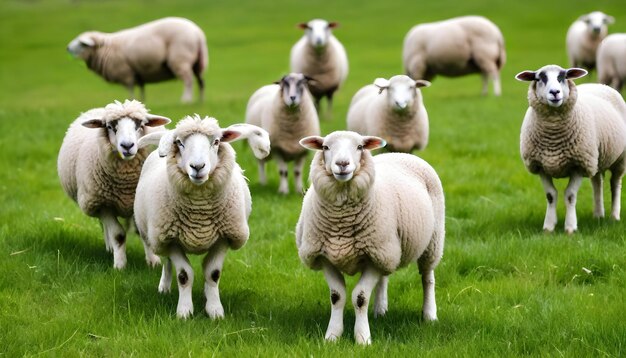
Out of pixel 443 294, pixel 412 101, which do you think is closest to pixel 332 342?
pixel 443 294

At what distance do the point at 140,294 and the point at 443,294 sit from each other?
214 cm

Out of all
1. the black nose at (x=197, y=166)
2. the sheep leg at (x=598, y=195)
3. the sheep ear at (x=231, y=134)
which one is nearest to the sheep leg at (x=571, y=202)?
the sheep leg at (x=598, y=195)

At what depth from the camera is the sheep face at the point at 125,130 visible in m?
6.09

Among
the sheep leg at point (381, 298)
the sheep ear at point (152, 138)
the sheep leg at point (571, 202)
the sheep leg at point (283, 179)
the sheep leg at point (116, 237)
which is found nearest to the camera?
the sheep leg at point (381, 298)

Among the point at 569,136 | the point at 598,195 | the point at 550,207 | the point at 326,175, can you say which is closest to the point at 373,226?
the point at 326,175

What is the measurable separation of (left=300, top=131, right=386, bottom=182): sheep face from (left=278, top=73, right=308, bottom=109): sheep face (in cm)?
428

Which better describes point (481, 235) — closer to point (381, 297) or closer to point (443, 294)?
point (443, 294)

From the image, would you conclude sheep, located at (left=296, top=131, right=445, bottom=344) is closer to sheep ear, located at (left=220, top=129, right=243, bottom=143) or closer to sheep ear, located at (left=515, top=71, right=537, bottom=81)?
sheep ear, located at (left=220, top=129, right=243, bottom=143)

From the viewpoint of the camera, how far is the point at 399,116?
913 centimetres

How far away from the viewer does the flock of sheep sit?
15.9ft

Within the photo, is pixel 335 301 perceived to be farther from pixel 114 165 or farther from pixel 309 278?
pixel 114 165

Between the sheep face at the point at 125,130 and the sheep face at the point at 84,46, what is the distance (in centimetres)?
930

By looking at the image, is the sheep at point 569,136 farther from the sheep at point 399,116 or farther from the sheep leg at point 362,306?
the sheep leg at point 362,306

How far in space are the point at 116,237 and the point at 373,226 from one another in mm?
2636
